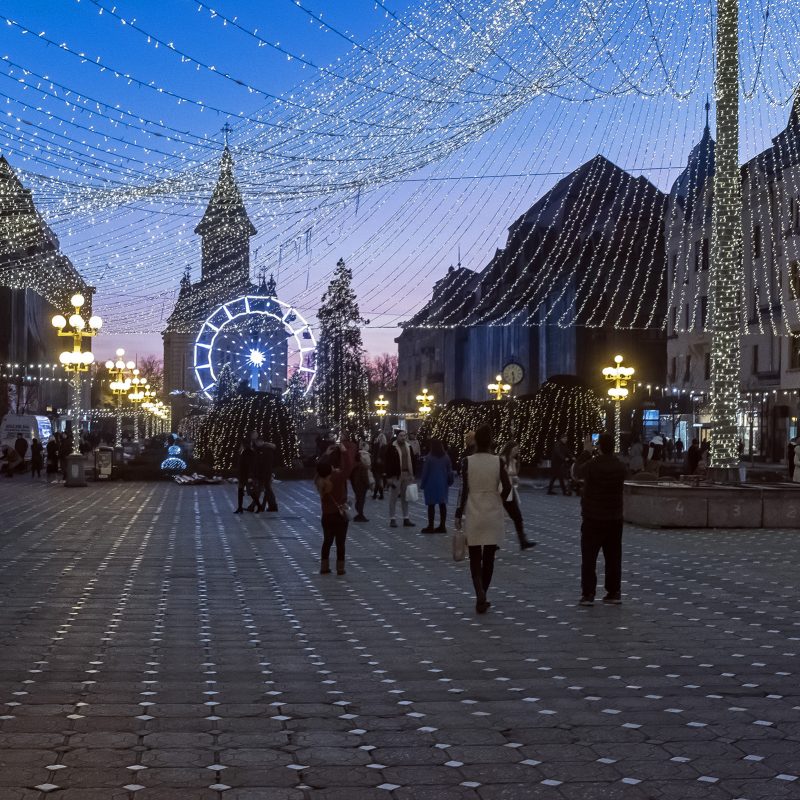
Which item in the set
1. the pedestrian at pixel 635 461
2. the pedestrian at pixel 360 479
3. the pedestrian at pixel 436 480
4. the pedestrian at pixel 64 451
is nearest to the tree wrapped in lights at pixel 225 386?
the pedestrian at pixel 64 451

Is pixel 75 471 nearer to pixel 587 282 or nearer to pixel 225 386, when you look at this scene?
pixel 225 386

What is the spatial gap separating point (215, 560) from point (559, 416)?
28.5 meters

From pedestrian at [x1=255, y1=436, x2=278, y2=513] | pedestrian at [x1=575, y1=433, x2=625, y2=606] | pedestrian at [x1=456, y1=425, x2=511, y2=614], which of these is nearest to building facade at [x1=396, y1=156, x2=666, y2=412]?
pedestrian at [x1=255, y1=436, x2=278, y2=513]

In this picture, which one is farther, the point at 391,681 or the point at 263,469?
the point at 263,469

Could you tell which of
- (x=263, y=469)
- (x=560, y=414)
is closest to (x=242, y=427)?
(x=560, y=414)

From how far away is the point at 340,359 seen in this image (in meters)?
111

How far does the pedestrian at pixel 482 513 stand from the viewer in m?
12.4

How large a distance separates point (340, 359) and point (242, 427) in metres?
59.2

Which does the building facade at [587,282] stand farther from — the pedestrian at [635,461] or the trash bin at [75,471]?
the trash bin at [75,471]

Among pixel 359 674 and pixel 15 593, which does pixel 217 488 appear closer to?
pixel 15 593

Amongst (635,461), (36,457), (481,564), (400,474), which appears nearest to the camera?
(481,564)

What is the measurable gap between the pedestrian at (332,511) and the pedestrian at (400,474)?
8235 mm

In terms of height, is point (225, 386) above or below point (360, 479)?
above

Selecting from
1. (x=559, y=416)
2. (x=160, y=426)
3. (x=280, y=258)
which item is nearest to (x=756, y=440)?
(x=559, y=416)
